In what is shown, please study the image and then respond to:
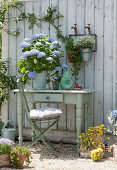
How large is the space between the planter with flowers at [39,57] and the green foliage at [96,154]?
1163mm

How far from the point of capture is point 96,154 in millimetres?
3717

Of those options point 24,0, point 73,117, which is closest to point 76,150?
point 73,117

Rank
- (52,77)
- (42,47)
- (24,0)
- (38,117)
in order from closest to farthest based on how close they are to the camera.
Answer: (38,117)
(42,47)
(52,77)
(24,0)

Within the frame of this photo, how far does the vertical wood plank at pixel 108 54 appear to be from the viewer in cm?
439

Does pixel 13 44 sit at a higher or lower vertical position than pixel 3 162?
higher

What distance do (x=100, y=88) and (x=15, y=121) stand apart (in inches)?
58.7

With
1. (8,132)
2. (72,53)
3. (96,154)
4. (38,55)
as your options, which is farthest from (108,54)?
(8,132)

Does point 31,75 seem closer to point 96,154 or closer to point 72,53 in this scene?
point 72,53

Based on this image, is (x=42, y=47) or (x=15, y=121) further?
(x=15, y=121)

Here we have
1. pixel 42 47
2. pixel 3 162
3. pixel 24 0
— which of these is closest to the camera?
pixel 3 162

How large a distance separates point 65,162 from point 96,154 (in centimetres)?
39

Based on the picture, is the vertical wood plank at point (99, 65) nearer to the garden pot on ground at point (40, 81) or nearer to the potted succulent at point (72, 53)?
the potted succulent at point (72, 53)

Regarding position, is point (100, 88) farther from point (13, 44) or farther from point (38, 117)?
point (13, 44)

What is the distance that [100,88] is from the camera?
446 cm
